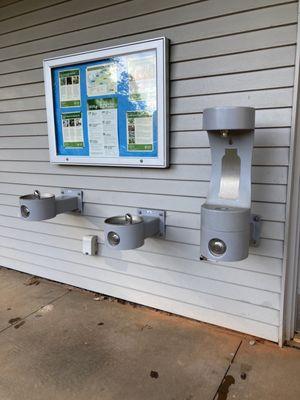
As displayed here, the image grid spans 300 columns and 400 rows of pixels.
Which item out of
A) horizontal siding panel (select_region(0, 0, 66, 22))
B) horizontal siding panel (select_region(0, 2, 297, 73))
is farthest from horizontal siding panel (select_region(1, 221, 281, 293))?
horizontal siding panel (select_region(0, 0, 66, 22))

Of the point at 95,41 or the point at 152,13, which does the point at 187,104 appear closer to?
the point at 152,13

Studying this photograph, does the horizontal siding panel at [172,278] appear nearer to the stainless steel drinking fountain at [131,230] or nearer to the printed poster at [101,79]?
the stainless steel drinking fountain at [131,230]

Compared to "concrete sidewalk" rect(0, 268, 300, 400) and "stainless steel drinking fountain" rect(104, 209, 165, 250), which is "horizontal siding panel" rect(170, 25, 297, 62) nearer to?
"stainless steel drinking fountain" rect(104, 209, 165, 250)

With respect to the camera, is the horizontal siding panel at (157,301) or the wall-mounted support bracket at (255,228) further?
the horizontal siding panel at (157,301)

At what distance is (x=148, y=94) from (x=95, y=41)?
0.60m

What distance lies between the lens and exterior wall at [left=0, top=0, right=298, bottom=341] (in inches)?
68.9

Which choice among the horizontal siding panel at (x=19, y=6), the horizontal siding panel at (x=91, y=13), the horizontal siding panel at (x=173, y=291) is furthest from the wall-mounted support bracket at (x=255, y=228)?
the horizontal siding panel at (x=19, y=6)

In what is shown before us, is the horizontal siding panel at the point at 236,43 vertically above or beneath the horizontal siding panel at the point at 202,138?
above

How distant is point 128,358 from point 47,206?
3.81 feet

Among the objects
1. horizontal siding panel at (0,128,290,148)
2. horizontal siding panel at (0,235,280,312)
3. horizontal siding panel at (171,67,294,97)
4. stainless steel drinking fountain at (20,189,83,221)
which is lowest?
horizontal siding panel at (0,235,280,312)

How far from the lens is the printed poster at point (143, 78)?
2.01 m

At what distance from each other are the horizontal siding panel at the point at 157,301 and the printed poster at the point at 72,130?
3.58 feet

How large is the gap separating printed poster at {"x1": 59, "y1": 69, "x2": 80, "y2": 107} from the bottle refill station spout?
112 centimetres

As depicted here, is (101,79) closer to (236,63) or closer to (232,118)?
(236,63)
